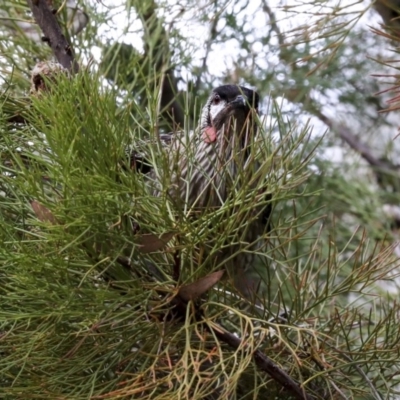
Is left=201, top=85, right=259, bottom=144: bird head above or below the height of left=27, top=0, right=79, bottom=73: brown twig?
below

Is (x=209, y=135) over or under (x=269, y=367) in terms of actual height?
over

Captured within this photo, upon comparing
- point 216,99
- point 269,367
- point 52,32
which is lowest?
point 269,367

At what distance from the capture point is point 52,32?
187 centimetres

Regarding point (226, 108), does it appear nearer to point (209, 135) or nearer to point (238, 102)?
point (238, 102)

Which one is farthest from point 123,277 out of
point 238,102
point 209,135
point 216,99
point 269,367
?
point 216,99

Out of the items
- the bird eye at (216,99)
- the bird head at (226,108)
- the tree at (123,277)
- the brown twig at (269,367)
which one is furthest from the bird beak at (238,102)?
the brown twig at (269,367)

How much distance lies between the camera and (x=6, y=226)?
139cm

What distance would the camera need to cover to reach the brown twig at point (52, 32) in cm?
186

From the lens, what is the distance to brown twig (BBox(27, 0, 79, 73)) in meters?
1.86

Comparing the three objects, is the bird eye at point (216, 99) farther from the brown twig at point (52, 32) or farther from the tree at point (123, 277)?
the tree at point (123, 277)

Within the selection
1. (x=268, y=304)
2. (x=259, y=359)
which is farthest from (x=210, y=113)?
(x=259, y=359)

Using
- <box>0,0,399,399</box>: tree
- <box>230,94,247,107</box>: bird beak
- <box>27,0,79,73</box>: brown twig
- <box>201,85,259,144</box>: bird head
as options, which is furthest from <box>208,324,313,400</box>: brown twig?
<box>230,94,247,107</box>: bird beak

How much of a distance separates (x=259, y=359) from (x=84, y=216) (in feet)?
1.26

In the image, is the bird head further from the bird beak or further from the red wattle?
the red wattle
